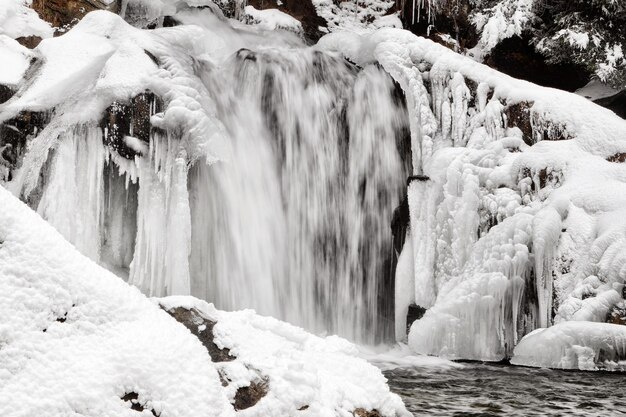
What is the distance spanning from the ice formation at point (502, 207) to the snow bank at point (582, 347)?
0.27m

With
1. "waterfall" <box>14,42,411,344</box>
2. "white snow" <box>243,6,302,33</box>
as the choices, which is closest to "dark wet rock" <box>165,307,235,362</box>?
"waterfall" <box>14,42,411,344</box>

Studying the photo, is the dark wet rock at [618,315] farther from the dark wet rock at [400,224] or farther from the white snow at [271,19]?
the white snow at [271,19]

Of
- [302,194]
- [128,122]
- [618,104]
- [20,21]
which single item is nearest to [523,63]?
[618,104]

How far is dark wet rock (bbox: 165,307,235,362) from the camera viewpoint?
2590mm

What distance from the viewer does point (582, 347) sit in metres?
5.30

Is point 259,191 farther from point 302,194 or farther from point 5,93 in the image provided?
point 5,93

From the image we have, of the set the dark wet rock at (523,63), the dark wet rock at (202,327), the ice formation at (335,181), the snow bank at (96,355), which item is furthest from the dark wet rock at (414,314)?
the dark wet rock at (523,63)

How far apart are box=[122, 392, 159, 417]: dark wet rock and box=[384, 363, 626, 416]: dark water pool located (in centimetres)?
230

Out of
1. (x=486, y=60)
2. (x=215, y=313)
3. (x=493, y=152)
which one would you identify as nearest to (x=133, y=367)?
(x=215, y=313)

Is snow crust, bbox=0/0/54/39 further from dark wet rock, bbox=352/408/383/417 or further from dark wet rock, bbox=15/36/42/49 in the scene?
dark wet rock, bbox=352/408/383/417

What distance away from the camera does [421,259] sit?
6.91m

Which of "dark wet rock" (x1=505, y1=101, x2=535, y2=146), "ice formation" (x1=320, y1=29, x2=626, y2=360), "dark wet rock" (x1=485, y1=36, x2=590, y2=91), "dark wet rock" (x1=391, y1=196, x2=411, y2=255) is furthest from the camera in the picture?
"dark wet rock" (x1=485, y1=36, x2=590, y2=91)

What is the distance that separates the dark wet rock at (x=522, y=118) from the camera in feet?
23.5

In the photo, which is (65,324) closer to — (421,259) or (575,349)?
(575,349)
